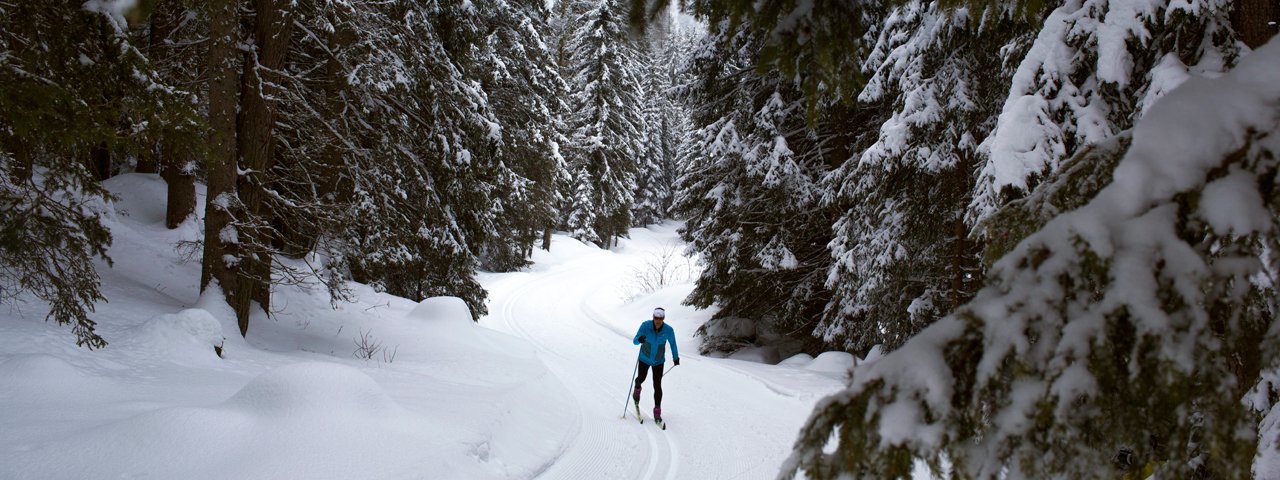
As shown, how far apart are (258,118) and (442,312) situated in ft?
14.6

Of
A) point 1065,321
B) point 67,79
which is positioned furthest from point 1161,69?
point 67,79

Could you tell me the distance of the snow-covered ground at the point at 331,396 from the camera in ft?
13.8

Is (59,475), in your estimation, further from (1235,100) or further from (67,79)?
(1235,100)

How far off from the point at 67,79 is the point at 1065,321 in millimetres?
6556

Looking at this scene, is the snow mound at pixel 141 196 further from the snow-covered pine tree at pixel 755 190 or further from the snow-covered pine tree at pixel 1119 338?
the snow-covered pine tree at pixel 1119 338

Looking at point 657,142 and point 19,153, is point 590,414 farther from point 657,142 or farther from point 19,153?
point 657,142

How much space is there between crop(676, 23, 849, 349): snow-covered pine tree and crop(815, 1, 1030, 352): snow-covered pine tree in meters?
1.74

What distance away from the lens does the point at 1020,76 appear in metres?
5.65

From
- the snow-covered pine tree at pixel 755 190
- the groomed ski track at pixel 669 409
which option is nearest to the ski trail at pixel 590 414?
the groomed ski track at pixel 669 409

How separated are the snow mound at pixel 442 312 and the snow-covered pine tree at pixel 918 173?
22.0 ft

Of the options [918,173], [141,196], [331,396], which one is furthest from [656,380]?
[141,196]

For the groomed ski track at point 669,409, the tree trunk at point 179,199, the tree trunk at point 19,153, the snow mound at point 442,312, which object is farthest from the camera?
the snow mound at point 442,312

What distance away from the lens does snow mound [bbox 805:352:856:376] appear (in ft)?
35.8

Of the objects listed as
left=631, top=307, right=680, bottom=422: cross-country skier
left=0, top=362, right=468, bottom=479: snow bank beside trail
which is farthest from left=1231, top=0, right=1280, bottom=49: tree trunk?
left=0, top=362, right=468, bottom=479: snow bank beside trail
